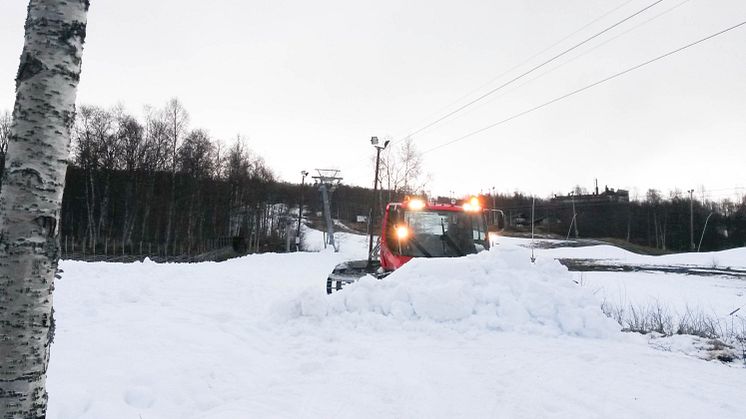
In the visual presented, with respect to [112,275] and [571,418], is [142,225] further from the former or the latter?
[571,418]

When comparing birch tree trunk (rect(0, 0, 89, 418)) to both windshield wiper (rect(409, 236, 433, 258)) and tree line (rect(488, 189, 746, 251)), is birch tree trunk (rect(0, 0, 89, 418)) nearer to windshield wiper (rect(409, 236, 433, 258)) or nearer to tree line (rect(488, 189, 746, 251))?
windshield wiper (rect(409, 236, 433, 258))

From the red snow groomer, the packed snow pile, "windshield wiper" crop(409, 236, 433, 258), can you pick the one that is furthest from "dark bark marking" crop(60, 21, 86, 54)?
"windshield wiper" crop(409, 236, 433, 258)

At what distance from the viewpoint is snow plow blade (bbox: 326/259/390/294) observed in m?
9.55

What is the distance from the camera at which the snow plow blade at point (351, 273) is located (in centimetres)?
955

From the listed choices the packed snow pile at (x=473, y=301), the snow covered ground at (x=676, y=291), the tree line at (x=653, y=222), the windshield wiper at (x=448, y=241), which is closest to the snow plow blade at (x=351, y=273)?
the windshield wiper at (x=448, y=241)

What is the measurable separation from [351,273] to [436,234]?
2.20m

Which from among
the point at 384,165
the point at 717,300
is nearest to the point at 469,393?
the point at 717,300

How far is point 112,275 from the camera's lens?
10.9 meters

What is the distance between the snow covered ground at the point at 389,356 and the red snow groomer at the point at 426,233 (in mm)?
1907

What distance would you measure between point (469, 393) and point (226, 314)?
481 centimetres

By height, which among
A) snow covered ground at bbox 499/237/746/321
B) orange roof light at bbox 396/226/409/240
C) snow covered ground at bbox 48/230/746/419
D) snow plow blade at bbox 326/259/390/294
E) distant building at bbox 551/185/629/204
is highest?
distant building at bbox 551/185/629/204

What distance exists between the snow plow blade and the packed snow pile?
6.80ft

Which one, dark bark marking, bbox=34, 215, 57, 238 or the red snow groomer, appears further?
the red snow groomer

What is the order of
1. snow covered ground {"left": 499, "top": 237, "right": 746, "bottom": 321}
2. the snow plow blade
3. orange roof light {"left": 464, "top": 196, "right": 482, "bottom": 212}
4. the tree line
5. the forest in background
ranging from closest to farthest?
the snow plow blade
orange roof light {"left": 464, "top": 196, "right": 482, "bottom": 212}
snow covered ground {"left": 499, "top": 237, "right": 746, "bottom": 321}
the forest in background
the tree line
